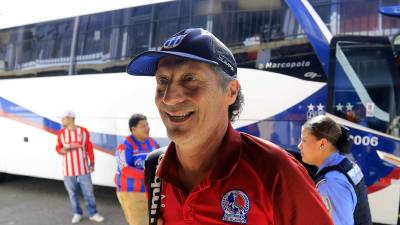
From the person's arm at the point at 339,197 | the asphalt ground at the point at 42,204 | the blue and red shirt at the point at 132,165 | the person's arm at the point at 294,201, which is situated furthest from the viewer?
the asphalt ground at the point at 42,204

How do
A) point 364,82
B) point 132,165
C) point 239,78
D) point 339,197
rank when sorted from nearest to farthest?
point 339,197 < point 132,165 < point 364,82 < point 239,78

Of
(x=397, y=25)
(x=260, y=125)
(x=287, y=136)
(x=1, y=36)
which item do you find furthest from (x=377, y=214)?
(x=1, y=36)

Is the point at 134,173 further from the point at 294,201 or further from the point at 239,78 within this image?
the point at 294,201

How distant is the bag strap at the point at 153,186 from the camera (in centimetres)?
152

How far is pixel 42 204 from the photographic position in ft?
22.0

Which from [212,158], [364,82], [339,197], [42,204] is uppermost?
[364,82]

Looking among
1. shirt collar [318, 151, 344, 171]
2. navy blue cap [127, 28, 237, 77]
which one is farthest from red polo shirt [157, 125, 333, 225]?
shirt collar [318, 151, 344, 171]

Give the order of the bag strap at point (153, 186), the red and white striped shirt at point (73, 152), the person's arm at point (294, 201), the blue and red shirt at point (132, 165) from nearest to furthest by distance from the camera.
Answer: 1. the person's arm at point (294, 201)
2. the bag strap at point (153, 186)
3. the blue and red shirt at point (132, 165)
4. the red and white striped shirt at point (73, 152)

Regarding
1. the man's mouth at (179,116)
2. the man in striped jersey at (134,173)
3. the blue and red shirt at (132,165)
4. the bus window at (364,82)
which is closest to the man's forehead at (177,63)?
the man's mouth at (179,116)

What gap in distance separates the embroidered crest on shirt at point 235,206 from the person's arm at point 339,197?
795 mm

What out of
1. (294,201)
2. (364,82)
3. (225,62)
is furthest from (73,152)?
(294,201)

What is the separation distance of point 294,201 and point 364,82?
11.8ft

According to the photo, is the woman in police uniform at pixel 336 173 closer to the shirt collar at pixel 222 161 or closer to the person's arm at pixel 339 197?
the person's arm at pixel 339 197

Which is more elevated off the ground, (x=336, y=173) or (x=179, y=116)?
(x=179, y=116)
